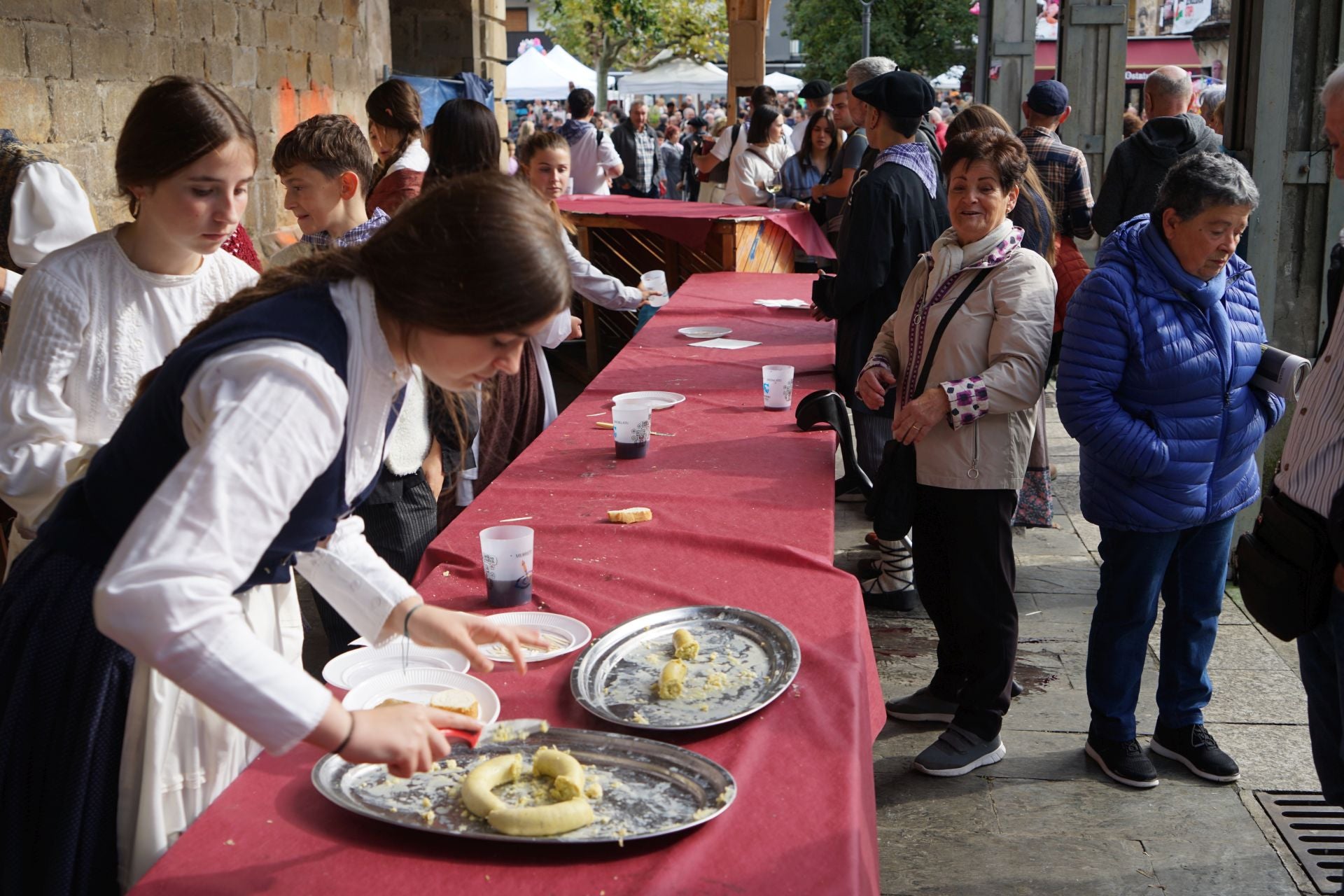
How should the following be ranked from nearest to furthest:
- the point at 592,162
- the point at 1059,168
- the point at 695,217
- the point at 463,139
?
the point at 463,139 < the point at 1059,168 < the point at 695,217 < the point at 592,162

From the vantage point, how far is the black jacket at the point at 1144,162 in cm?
607

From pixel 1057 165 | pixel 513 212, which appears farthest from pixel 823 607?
pixel 1057 165

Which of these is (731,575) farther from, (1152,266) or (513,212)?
(1152,266)

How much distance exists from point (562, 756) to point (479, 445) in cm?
288

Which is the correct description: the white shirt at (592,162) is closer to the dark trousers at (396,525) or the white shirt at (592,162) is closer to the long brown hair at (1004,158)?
the long brown hair at (1004,158)

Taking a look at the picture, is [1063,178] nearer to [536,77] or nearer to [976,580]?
[976,580]

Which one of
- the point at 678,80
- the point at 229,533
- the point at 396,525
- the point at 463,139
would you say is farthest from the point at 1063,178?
the point at 678,80

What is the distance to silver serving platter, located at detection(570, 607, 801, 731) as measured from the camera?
1906mm

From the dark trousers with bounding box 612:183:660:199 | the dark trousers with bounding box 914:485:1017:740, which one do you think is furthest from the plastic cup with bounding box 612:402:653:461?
the dark trousers with bounding box 612:183:660:199

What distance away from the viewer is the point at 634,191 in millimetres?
13203

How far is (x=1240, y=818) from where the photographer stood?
126 inches

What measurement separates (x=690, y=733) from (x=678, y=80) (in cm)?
2834

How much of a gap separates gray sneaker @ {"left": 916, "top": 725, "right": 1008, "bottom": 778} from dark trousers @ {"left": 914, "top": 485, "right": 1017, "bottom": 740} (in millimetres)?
29

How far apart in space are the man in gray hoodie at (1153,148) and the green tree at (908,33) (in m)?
26.9
